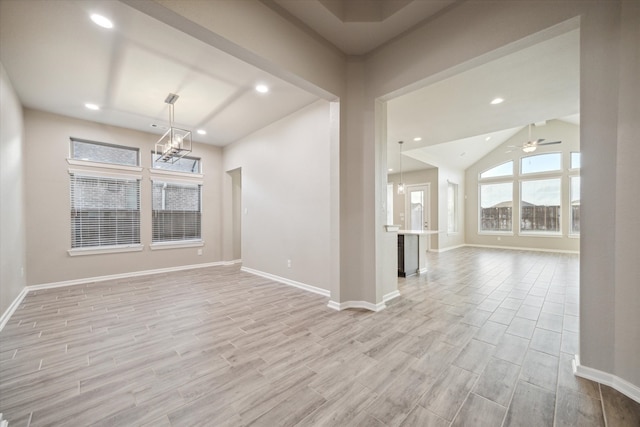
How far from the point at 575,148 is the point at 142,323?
12456 millimetres

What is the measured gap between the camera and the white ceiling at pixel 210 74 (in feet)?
7.59

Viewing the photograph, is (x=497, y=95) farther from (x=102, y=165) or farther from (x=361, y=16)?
(x=102, y=165)

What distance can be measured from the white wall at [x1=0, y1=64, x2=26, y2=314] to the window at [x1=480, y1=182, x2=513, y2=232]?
12.6m

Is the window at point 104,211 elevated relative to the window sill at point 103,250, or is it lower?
elevated

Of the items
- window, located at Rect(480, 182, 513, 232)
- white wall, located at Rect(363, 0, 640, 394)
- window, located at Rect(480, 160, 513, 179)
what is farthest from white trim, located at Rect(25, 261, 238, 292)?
window, located at Rect(480, 160, 513, 179)

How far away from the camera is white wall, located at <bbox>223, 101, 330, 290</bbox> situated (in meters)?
3.81

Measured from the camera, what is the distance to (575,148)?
8117 mm

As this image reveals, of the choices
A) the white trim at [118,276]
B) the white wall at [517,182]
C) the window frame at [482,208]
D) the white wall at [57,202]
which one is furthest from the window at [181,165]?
the window frame at [482,208]

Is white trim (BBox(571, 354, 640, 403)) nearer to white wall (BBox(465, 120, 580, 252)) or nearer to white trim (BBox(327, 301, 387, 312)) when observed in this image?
white trim (BBox(327, 301, 387, 312))

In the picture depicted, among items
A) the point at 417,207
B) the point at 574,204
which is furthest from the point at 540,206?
the point at 417,207

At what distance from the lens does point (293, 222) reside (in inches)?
170

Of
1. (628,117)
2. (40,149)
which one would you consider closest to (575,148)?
(628,117)

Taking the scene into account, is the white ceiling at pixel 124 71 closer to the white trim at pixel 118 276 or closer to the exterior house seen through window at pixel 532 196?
the white trim at pixel 118 276

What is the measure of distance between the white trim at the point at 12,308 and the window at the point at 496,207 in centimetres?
1259
